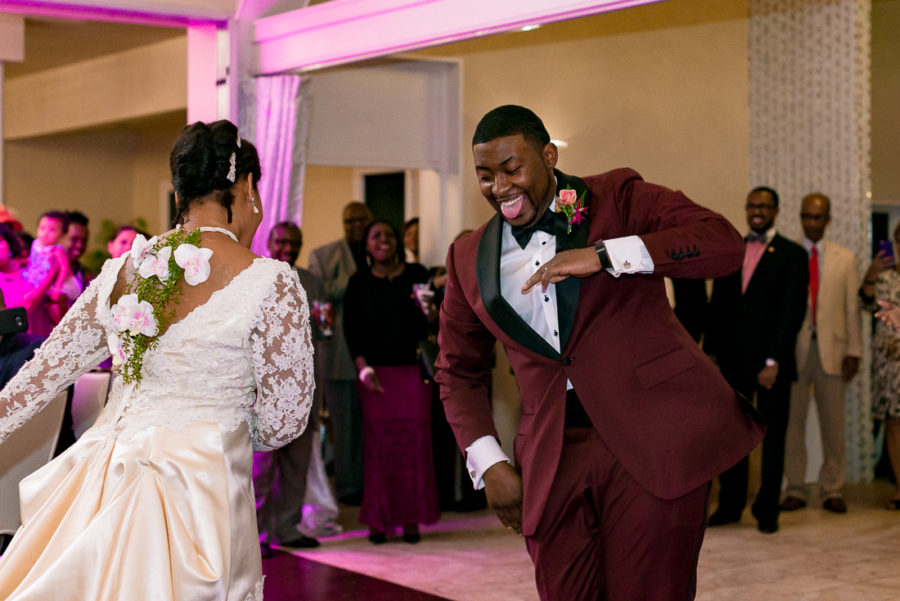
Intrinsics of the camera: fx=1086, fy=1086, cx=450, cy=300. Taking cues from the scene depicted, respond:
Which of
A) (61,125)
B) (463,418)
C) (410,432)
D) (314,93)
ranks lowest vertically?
(410,432)

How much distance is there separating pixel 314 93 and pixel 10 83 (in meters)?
8.16

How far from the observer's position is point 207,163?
264 centimetres

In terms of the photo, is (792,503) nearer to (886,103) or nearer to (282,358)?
(886,103)

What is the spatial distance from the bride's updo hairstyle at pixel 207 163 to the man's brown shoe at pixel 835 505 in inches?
217

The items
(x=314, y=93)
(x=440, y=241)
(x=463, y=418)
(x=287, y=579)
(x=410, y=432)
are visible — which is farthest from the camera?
(x=440, y=241)

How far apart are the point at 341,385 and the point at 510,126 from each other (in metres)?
4.92

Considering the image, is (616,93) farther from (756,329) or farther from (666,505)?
(666,505)

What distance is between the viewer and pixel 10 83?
13.9m

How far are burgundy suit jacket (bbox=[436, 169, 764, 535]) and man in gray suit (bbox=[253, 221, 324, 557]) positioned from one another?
3415 millimetres

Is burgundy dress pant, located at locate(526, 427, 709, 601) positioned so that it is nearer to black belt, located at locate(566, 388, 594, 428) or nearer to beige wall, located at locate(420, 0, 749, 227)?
black belt, located at locate(566, 388, 594, 428)

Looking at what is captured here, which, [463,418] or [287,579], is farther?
[287,579]

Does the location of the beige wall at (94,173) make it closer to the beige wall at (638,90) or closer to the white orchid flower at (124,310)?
the beige wall at (638,90)

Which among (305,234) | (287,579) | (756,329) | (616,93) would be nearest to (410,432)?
(287,579)

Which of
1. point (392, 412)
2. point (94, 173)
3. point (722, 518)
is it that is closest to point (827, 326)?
point (722, 518)
